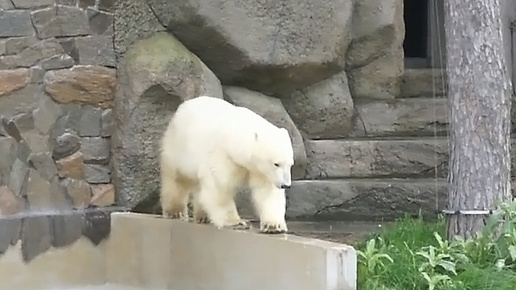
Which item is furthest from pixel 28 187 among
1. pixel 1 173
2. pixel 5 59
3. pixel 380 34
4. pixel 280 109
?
pixel 380 34

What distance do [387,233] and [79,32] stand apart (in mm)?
1840

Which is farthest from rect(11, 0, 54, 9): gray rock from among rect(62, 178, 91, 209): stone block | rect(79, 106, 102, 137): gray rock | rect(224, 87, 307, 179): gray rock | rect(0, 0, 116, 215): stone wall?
rect(224, 87, 307, 179): gray rock

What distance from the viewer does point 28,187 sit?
462cm

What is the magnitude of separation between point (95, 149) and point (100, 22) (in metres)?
0.65

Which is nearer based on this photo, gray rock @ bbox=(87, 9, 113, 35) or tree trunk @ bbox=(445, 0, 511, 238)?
tree trunk @ bbox=(445, 0, 511, 238)

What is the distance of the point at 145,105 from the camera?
4.67 metres

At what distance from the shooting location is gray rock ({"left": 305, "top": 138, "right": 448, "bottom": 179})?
5120 millimetres

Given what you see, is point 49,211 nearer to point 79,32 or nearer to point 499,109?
point 79,32

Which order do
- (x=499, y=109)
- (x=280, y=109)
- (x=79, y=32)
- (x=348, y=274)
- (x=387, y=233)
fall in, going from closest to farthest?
(x=348, y=274) < (x=499, y=109) < (x=387, y=233) < (x=79, y=32) < (x=280, y=109)

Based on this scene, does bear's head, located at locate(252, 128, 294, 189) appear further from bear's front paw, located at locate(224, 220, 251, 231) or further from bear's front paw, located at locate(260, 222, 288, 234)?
bear's front paw, located at locate(224, 220, 251, 231)

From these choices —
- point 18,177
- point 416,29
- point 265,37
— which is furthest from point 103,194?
point 416,29

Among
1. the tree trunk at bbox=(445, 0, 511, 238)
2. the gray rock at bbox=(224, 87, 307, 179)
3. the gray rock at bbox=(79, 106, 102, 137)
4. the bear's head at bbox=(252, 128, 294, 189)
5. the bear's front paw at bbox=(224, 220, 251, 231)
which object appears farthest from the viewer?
the gray rock at bbox=(224, 87, 307, 179)

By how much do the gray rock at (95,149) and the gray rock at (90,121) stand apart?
0.03 meters

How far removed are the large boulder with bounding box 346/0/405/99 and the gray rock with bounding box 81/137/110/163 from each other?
1.48 meters
